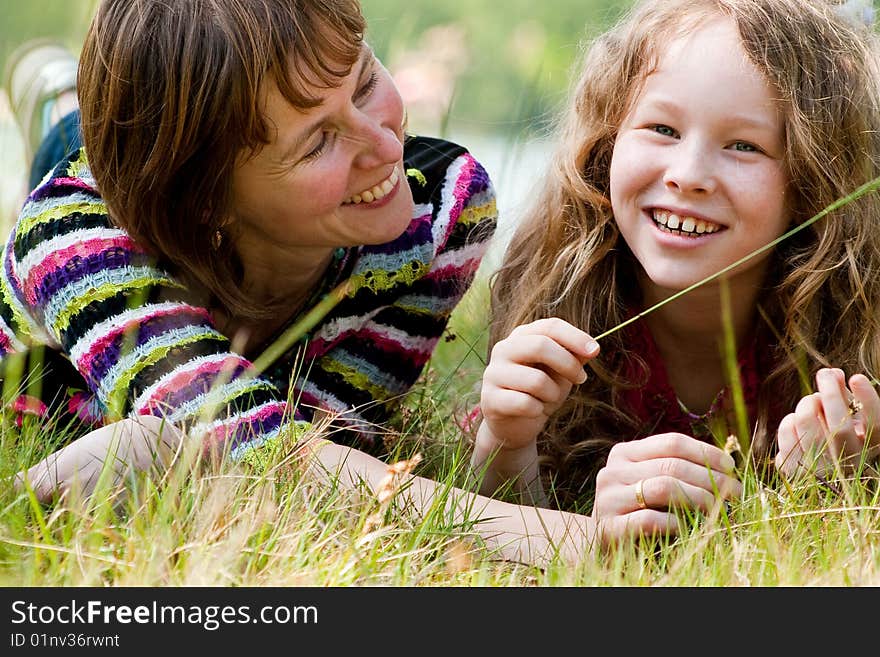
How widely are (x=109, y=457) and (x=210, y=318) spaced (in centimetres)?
40

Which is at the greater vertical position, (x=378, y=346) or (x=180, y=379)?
(x=378, y=346)

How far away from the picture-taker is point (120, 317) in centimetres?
183

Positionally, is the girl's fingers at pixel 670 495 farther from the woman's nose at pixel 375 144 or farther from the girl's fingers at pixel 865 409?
the woman's nose at pixel 375 144

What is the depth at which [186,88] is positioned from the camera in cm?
175

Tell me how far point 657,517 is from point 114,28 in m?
1.02

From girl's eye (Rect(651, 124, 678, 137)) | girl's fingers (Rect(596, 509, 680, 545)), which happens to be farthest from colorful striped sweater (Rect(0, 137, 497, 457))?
girl's eye (Rect(651, 124, 678, 137))

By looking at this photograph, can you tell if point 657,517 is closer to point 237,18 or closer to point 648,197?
point 648,197

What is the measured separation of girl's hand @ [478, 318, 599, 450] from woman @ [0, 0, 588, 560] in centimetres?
15

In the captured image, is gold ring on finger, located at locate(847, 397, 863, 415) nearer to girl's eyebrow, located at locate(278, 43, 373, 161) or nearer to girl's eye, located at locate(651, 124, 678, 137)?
girl's eye, located at locate(651, 124, 678, 137)

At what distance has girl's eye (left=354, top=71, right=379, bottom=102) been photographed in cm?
191

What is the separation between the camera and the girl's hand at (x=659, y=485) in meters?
1.50

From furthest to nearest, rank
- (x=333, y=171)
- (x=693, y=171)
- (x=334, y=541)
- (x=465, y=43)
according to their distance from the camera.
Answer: (x=465, y=43) < (x=333, y=171) < (x=693, y=171) < (x=334, y=541)

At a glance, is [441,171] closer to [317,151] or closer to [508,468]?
[317,151]

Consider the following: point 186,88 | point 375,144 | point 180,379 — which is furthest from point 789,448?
point 186,88
